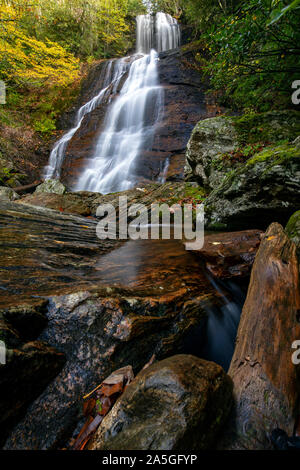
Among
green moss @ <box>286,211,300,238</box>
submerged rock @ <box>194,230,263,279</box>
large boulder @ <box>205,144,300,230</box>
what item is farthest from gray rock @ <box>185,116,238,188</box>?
green moss @ <box>286,211,300,238</box>

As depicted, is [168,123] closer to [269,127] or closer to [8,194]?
[269,127]

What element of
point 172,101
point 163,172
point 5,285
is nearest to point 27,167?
point 163,172

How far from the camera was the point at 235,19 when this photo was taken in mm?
4066

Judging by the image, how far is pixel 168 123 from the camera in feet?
37.2

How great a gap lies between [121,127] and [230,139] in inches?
Answer: 323

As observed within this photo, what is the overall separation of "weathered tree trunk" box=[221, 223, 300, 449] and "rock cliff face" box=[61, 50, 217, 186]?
767cm

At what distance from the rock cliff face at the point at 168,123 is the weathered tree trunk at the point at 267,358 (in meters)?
7.67

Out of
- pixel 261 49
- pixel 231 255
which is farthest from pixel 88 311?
pixel 261 49

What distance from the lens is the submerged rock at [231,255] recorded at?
289 centimetres

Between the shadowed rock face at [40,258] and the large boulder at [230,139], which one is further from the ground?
the large boulder at [230,139]

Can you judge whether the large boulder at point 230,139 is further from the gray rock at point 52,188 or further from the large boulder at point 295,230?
the gray rock at point 52,188

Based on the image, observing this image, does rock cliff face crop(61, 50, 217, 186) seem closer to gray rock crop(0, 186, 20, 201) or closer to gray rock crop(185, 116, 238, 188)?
gray rock crop(185, 116, 238, 188)

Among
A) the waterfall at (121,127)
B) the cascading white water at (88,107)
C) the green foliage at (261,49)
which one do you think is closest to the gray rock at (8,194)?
the waterfall at (121,127)

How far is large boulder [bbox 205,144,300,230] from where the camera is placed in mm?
3303
